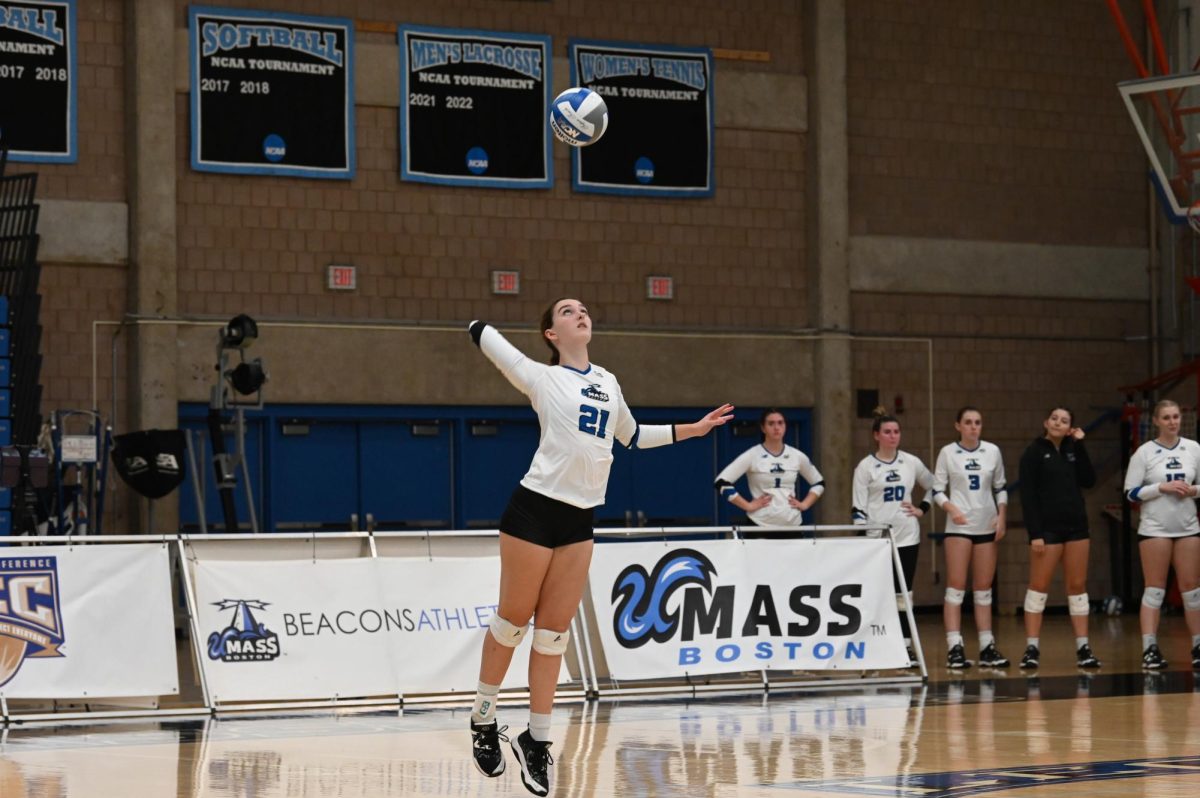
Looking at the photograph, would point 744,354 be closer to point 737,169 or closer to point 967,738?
point 737,169

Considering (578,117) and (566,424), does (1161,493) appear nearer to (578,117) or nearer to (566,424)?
(578,117)

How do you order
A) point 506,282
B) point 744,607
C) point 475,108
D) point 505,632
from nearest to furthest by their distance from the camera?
point 505,632 → point 744,607 → point 475,108 → point 506,282

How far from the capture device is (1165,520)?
47.2 feet

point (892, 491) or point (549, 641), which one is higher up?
point (892, 491)

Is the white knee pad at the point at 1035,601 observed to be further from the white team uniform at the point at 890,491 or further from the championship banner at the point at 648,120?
the championship banner at the point at 648,120

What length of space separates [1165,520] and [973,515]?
151 cm

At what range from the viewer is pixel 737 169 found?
71.3 ft

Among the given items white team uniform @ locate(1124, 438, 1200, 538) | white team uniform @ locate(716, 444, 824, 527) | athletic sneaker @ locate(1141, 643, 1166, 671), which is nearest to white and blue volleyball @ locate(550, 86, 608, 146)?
white team uniform @ locate(716, 444, 824, 527)

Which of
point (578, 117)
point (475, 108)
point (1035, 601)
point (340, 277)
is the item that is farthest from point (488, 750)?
point (475, 108)

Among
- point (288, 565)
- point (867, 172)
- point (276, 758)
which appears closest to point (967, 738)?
point (276, 758)

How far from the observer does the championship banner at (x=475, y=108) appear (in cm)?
2016

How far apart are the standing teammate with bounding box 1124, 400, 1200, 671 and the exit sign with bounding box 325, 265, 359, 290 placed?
29.6ft

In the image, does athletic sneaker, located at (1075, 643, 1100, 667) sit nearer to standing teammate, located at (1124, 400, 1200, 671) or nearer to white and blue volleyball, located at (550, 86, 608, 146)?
standing teammate, located at (1124, 400, 1200, 671)

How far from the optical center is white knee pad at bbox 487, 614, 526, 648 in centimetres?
799
